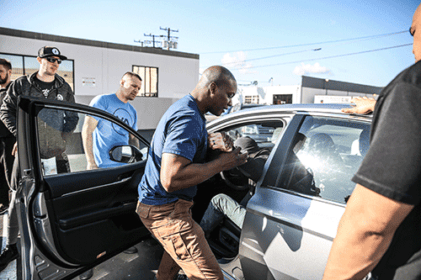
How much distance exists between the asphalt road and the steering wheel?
102 cm

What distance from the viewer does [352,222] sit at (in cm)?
82

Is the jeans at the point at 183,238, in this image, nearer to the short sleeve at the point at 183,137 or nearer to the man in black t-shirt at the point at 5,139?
the short sleeve at the point at 183,137

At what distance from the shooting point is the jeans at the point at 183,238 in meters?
1.66

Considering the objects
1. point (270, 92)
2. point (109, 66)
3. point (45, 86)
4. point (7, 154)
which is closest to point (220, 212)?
point (45, 86)

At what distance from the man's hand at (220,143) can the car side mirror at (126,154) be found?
1.13 m

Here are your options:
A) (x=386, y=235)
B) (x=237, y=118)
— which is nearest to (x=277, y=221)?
(x=386, y=235)

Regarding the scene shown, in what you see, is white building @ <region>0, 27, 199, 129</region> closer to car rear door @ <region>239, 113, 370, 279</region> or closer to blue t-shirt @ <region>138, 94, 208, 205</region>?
blue t-shirt @ <region>138, 94, 208, 205</region>

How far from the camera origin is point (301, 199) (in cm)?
169

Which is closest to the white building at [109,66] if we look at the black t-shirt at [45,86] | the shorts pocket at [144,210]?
the black t-shirt at [45,86]

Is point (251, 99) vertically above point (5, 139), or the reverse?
point (251, 99)

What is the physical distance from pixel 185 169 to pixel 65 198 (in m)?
0.98

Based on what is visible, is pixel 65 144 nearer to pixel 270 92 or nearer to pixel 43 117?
pixel 43 117

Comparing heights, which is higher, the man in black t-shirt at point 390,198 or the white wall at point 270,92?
the white wall at point 270,92

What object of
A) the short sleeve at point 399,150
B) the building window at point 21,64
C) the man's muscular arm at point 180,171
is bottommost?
the man's muscular arm at point 180,171
